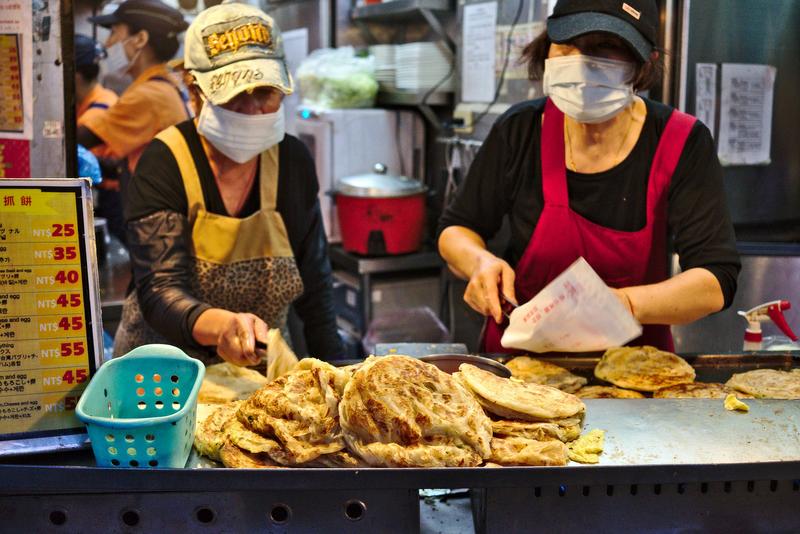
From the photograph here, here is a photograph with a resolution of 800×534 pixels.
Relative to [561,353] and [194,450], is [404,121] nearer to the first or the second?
[561,353]

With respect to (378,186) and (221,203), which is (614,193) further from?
(378,186)

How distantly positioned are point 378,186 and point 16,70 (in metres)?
3.02

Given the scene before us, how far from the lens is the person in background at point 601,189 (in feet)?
7.46

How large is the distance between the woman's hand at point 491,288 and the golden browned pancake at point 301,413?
791 millimetres

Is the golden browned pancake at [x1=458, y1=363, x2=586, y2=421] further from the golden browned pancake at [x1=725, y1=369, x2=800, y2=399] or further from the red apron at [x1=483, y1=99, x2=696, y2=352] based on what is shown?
the red apron at [x1=483, y1=99, x2=696, y2=352]

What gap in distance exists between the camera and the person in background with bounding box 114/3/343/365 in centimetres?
243

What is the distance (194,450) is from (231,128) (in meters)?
1.27

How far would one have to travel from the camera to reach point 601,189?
8.27 ft

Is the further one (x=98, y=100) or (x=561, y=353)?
(x=98, y=100)

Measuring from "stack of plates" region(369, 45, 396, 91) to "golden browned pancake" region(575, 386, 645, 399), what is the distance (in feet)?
13.5

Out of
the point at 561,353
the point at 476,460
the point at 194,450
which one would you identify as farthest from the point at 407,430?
the point at 561,353

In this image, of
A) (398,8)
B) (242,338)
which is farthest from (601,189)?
(398,8)

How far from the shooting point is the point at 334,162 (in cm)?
554

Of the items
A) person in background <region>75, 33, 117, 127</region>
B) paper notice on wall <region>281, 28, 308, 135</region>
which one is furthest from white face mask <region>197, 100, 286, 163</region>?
paper notice on wall <region>281, 28, 308, 135</region>
